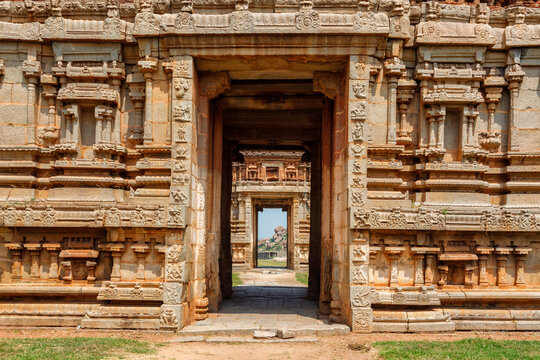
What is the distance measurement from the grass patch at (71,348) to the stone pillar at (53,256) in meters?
1.69

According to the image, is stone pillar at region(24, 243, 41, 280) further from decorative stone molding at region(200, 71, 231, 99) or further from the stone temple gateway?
decorative stone molding at region(200, 71, 231, 99)

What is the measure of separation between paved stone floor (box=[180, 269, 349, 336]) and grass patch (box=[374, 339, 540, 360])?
1312 mm

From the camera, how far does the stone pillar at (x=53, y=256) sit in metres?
10.2

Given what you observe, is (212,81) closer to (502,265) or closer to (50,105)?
(50,105)

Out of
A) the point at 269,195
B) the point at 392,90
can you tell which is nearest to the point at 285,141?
the point at 392,90

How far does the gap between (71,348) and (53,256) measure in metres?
2.71

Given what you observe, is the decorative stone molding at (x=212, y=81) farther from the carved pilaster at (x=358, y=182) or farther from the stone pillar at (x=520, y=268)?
the stone pillar at (x=520, y=268)

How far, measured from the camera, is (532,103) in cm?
1069

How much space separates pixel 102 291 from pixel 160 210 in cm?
194

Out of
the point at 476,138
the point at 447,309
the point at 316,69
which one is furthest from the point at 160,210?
the point at 476,138

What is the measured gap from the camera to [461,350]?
8.23 m

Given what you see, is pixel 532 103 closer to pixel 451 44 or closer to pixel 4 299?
pixel 451 44

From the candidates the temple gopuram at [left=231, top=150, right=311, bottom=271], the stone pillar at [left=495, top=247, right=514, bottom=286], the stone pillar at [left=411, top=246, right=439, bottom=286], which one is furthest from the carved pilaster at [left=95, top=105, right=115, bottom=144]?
the temple gopuram at [left=231, top=150, right=311, bottom=271]

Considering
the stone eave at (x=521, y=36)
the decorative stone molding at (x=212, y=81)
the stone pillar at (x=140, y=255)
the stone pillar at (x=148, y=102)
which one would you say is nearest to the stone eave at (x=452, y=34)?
the stone eave at (x=521, y=36)
